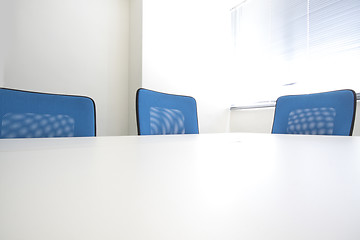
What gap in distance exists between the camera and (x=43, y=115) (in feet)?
2.75

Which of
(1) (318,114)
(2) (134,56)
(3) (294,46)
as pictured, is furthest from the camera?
(2) (134,56)

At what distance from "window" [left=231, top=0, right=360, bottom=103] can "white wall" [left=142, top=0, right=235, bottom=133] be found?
21 centimetres

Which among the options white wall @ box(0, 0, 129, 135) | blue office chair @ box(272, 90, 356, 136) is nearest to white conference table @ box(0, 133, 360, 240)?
blue office chair @ box(272, 90, 356, 136)

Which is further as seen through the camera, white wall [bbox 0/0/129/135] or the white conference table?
white wall [bbox 0/0/129/135]

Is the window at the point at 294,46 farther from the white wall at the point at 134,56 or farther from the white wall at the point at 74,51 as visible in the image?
the white wall at the point at 74,51

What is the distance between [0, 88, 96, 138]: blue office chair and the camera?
771 mm

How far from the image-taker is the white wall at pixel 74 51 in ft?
5.69

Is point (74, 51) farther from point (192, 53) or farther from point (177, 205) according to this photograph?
point (177, 205)

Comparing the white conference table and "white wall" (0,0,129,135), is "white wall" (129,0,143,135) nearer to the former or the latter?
"white wall" (0,0,129,135)

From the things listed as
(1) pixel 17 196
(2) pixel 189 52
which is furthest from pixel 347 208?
(2) pixel 189 52

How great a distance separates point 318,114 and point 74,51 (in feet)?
6.96

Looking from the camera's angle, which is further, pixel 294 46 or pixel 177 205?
pixel 294 46

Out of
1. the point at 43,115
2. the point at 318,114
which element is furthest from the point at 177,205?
the point at 318,114

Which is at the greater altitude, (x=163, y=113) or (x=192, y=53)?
(x=192, y=53)
